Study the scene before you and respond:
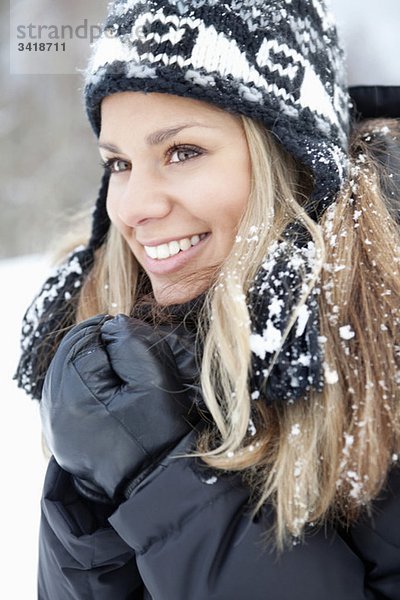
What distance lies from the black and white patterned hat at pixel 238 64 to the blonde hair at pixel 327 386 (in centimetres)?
20

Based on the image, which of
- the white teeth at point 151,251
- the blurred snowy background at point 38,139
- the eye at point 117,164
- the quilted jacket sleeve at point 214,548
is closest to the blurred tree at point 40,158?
the blurred snowy background at point 38,139

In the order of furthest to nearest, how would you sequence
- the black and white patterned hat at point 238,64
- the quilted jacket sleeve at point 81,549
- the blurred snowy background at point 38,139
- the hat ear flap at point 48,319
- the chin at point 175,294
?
the blurred snowy background at point 38,139 → the hat ear flap at point 48,319 → the chin at point 175,294 → the black and white patterned hat at point 238,64 → the quilted jacket sleeve at point 81,549

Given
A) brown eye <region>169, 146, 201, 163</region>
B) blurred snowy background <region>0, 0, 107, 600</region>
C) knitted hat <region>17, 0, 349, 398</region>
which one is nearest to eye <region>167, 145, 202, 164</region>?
brown eye <region>169, 146, 201, 163</region>

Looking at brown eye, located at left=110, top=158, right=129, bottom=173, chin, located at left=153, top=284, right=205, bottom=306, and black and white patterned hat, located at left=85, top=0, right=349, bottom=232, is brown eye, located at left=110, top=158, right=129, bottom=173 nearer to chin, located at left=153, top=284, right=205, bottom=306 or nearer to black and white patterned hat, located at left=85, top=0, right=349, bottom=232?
black and white patterned hat, located at left=85, top=0, right=349, bottom=232

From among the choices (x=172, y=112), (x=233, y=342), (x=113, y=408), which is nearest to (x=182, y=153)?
(x=172, y=112)

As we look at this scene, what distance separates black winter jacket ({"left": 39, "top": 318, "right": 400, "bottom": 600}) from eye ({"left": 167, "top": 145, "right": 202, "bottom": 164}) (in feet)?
2.35

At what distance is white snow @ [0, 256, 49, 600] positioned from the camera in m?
2.33

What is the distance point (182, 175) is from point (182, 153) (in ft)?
0.21

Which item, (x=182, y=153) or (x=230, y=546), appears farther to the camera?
(x=182, y=153)

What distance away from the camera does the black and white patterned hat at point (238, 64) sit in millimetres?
1526

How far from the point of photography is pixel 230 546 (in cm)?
125

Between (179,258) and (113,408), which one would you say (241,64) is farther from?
(113,408)

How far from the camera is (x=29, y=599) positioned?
220cm

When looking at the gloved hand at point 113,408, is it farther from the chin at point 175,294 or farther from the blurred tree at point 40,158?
the blurred tree at point 40,158
